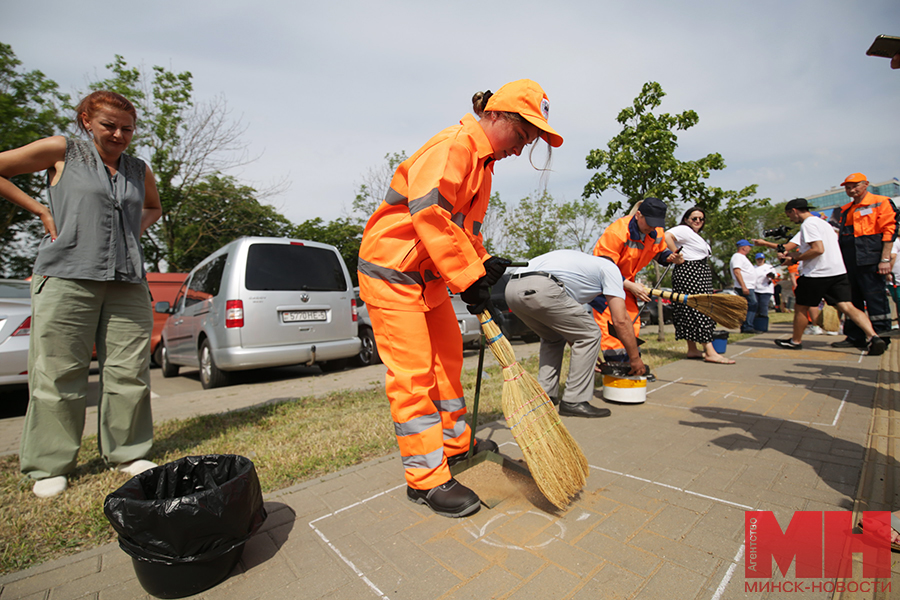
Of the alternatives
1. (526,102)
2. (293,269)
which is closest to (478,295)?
(526,102)

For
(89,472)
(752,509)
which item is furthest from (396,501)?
(89,472)

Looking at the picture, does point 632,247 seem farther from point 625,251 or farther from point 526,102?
point 526,102

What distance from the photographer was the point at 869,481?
2.52 metres

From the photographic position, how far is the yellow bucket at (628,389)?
4.39 m

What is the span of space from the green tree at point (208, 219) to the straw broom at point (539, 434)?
771 inches

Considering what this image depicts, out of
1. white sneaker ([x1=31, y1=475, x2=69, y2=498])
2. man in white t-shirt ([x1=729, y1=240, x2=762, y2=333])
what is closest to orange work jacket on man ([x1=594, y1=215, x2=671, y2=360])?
white sneaker ([x1=31, y1=475, x2=69, y2=498])

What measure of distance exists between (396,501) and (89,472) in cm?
211

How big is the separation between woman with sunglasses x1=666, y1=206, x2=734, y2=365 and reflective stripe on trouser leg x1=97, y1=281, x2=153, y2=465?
234 inches

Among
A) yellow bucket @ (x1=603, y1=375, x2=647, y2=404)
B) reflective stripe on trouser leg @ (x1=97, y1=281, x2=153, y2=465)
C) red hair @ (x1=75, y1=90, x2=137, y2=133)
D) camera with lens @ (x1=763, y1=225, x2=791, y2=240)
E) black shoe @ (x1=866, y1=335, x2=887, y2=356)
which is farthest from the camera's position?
camera with lens @ (x1=763, y1=225, x2=791, y2=240)

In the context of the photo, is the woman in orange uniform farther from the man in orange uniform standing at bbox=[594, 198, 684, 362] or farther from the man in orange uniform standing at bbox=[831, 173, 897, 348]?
the man in orange uniform standing at bbox=[831, 173, 897, 348]

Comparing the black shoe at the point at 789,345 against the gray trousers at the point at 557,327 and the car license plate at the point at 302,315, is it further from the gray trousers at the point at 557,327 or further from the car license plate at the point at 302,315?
the car license plate at the point at 302,315

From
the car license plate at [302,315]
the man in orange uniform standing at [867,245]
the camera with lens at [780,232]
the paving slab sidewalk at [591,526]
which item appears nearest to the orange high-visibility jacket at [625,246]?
the paving slab sidewalk at [591,526]

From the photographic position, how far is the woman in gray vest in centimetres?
274

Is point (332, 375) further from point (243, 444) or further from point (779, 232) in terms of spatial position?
point (779, 232)
